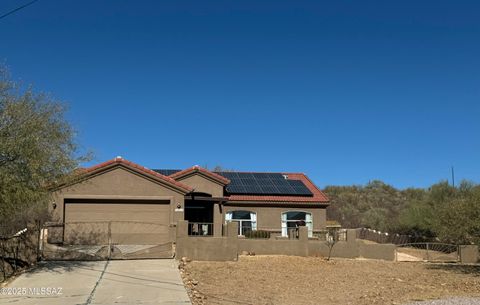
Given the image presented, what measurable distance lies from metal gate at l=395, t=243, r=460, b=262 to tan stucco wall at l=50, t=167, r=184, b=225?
11.7 meters

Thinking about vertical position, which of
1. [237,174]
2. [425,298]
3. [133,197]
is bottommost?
[425,298]

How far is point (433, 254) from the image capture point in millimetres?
29766

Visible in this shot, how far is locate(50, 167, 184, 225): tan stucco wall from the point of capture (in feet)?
91.5

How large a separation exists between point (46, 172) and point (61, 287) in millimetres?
3680

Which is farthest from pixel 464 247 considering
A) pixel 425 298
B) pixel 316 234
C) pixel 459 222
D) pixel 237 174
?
pixel 237 174

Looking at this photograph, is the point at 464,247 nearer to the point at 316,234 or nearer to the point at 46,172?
the point at 316,234

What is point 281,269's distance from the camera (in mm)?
20703

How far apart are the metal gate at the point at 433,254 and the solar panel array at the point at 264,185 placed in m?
8.37

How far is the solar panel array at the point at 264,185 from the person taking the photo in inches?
1462

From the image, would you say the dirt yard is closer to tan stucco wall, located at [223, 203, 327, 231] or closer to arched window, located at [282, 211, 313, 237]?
tan stucco wall, located at [223, 203, 327, 231]

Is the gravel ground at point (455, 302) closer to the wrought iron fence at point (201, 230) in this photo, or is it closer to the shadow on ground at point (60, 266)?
the shadow on ground at point (60, 266)

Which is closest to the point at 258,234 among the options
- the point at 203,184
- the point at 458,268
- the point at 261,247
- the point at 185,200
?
the point at 203,184

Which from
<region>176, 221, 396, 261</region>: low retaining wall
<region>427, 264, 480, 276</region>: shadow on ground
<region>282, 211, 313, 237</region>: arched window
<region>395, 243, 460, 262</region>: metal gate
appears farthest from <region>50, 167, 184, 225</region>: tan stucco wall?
<region>427, 264, 480, 276</region>: shadow on ground

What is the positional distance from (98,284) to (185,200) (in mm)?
17553
